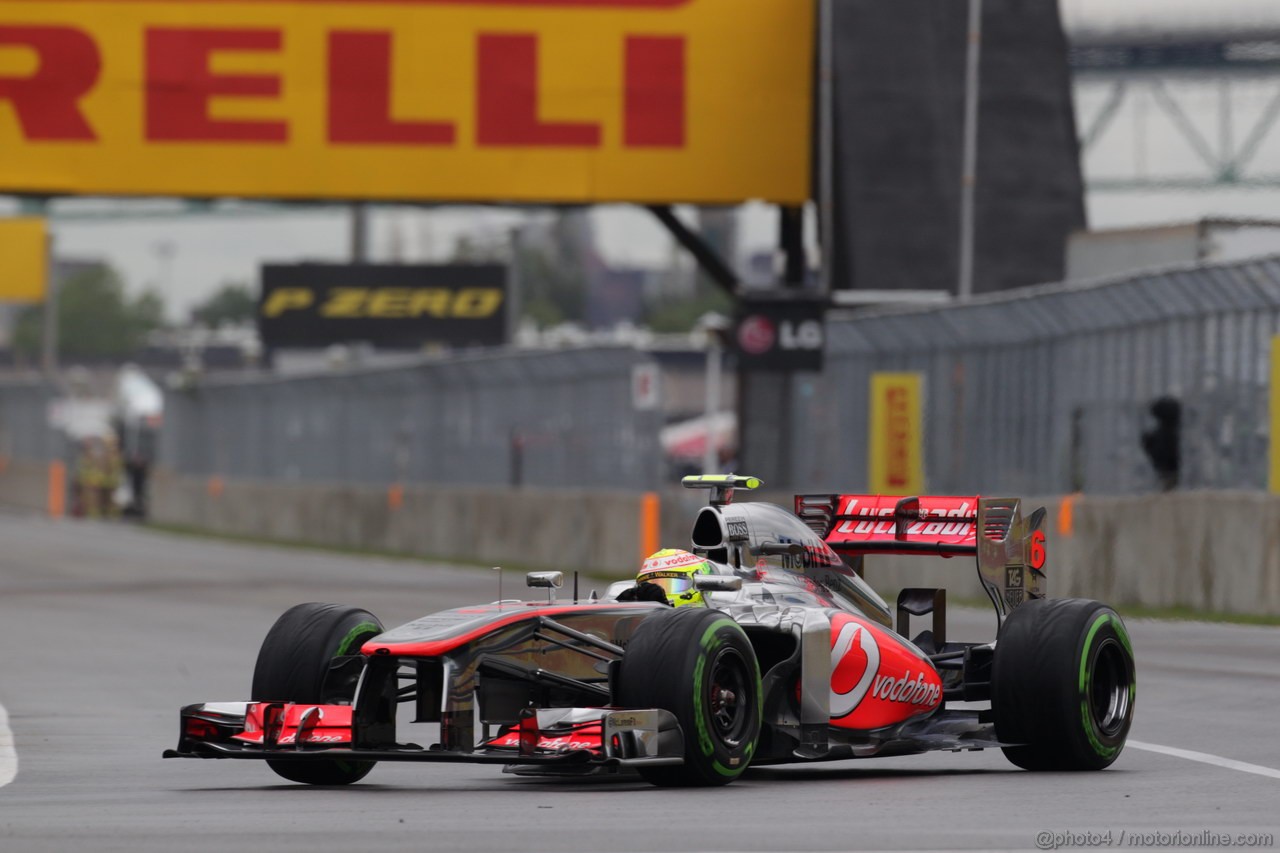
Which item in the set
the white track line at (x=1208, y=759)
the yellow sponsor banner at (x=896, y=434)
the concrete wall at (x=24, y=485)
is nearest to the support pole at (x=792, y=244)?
the yellow sponsor banner at (x=896, y=434)

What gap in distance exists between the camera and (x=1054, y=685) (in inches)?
412

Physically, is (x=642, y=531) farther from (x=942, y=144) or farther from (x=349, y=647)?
(x=349, y=647)

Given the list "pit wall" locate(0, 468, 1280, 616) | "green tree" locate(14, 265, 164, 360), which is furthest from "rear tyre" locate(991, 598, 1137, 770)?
"green tree" locate(14, 265, 164, 360)

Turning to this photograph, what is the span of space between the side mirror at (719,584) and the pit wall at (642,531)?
1053 centimetres

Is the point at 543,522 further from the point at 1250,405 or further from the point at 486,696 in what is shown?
the point at 486,696

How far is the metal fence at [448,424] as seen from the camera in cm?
3184

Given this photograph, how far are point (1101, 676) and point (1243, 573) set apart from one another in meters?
10.2

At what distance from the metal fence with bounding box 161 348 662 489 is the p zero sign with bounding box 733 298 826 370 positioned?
1.52m

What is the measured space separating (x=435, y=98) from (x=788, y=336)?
521 cm

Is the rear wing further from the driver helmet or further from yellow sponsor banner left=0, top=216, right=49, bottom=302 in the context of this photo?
yellow sponsor banner left=0, top=216, right=49, bottom=302

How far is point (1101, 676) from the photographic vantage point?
10.9 m

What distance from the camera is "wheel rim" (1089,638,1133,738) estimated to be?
1088 centimetres

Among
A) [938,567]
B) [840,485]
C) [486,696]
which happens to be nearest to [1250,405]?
[938,567]

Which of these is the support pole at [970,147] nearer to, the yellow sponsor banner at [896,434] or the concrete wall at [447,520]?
the yellow sponsor banner at [896,434]
